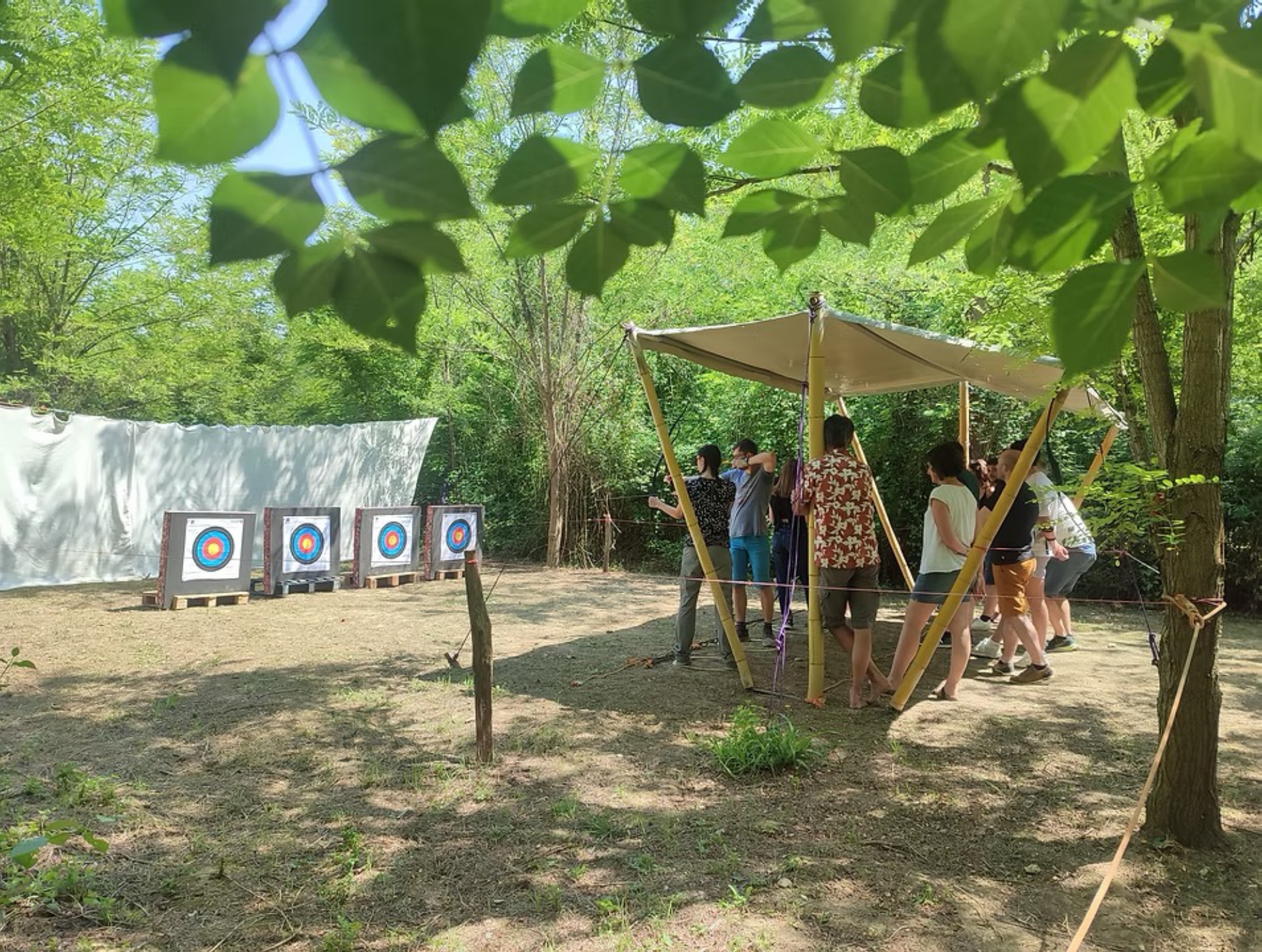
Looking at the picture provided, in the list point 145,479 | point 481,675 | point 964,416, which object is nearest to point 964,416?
point 964,416

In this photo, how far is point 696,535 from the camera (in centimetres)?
471

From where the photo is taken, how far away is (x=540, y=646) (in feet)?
20.0

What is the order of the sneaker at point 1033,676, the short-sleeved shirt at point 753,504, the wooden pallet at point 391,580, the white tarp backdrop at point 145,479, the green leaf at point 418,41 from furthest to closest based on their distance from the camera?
the wooden pallet at point 391,580, the white tarp backdrop at point 145,479, the short-sleeved shirt at point 753,504, the sneaker at point 1033,676, the green leaf at point 418,41

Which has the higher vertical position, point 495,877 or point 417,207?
point 417,207

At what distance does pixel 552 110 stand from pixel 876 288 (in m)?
10.6

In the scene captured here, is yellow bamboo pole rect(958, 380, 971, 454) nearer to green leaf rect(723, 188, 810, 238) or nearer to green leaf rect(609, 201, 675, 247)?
green leaf rect(723, 188, 810, 238)

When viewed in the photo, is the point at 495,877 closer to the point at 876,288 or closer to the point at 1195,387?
the point at 1195,387

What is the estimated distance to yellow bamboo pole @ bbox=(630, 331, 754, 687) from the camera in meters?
4.58

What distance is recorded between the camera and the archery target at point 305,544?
880cm

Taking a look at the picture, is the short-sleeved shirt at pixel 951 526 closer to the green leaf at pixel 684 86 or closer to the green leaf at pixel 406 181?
the green leaf at pixel 684 86

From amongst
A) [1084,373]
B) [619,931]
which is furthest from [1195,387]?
[1084,373]

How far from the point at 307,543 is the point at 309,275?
9.17 meters

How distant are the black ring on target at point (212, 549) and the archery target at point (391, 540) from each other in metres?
1.85

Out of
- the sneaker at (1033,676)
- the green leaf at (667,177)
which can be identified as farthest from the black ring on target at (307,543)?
the green leaf at (667,177)
